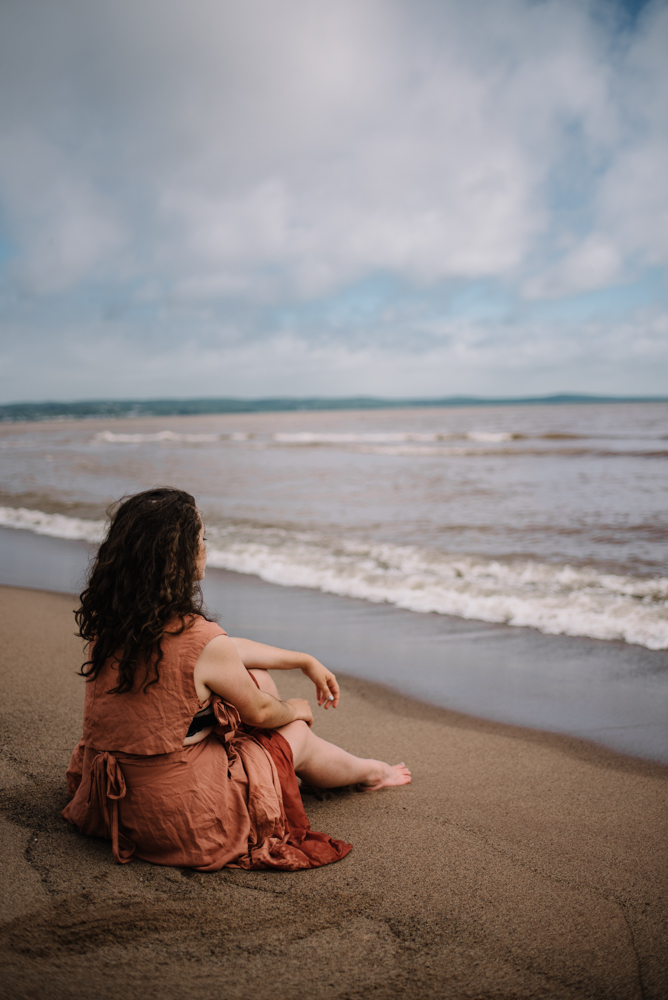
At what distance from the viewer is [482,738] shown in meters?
3.73

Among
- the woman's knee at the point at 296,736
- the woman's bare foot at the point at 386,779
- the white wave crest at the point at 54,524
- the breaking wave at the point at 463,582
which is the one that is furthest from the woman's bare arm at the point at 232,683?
the white wave crest at the point at 54,524

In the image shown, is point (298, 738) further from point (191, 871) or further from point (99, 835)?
point (99, 835)

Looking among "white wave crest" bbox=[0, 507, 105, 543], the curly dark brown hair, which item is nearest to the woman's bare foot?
the curly dark brown hair

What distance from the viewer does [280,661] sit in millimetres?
2779

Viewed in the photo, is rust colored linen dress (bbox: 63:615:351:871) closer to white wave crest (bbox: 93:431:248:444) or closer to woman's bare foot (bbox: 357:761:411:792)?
woman's bare foot (bbox: 357:761:411:792)

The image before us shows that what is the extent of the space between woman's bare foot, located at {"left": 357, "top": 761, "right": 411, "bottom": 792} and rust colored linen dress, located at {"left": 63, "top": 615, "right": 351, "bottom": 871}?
583 mm

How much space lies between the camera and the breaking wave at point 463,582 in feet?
18.9

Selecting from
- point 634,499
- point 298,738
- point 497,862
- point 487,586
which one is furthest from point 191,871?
point 634,499

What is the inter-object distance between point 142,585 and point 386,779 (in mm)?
1714

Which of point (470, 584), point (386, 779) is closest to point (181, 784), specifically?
point (386, 779)

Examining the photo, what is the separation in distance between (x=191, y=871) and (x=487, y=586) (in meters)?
4.88

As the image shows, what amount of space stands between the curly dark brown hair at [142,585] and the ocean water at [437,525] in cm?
424

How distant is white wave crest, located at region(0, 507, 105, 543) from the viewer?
1025 centimetres

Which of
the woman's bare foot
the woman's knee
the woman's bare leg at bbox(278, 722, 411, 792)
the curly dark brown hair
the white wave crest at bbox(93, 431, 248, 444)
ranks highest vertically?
the white wave crest at bbox(93, 431, 248, 444)
